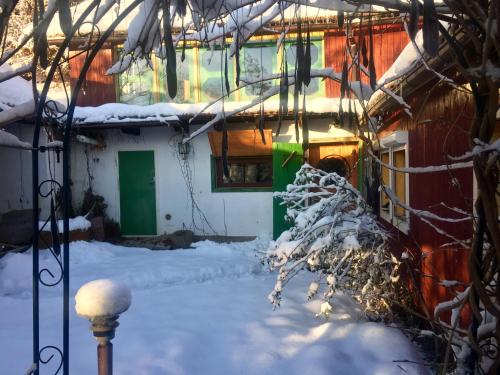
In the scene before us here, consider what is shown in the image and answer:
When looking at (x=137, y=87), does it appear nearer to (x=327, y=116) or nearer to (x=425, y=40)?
(x=327, y=116)

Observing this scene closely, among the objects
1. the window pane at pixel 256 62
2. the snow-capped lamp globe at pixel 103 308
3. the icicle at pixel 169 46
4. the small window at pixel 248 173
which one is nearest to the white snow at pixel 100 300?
the snow-capped lamp globe at pixel 103 308

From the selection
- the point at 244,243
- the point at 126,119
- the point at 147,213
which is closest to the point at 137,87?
the point at 126,119

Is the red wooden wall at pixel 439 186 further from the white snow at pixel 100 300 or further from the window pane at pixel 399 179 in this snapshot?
the white snow at pixel 100 300

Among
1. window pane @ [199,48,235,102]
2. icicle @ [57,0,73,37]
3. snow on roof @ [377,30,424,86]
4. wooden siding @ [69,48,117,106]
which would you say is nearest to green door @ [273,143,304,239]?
window pane @ [199,48,235,102]

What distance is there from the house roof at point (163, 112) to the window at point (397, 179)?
2.09 m

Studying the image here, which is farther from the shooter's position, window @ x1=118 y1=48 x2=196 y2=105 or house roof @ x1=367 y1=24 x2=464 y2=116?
window @ x1=118 y1=48 x2=196 y2=105

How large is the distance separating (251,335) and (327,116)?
18.0 feet

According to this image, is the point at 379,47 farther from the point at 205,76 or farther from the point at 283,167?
the point at 205,76

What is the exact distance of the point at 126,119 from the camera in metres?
8.48

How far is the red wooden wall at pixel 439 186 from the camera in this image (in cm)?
311

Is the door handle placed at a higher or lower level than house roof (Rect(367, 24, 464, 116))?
lower

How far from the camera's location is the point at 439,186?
3.76 meters

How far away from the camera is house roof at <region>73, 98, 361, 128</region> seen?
8102 millimetres

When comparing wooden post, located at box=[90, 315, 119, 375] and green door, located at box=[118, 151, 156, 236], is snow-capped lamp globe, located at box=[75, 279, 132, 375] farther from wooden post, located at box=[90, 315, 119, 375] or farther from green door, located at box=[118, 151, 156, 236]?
green door, located at box=[118, 151, 156, 236]
